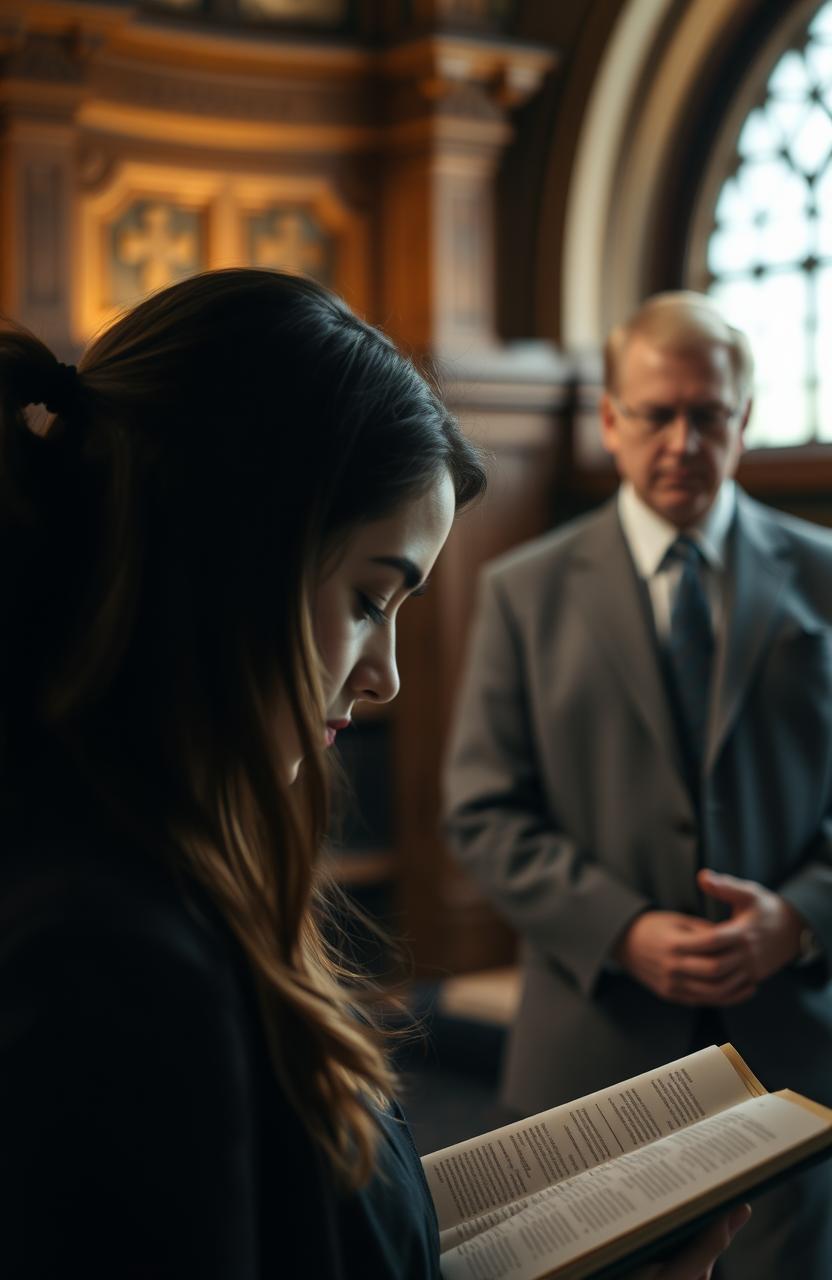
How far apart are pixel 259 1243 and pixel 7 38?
3.91 metres

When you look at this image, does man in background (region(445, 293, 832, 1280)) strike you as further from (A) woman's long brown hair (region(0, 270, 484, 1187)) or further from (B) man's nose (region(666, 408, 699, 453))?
(A) woman's long brown hair (region(0, 270, 484, 1187))

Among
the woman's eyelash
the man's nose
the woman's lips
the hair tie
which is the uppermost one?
the hair tie

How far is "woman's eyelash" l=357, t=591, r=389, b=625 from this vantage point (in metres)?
1.07

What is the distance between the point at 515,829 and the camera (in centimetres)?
236

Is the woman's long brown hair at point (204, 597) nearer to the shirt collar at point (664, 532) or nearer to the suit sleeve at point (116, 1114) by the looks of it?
the suit sleeve at point (116, 1114)

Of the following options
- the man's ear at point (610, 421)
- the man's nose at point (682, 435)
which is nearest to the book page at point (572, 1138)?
the man's nose at point (682, 435)

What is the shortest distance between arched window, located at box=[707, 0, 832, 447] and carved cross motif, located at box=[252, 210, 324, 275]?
1345mm

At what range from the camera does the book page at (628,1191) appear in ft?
3.49

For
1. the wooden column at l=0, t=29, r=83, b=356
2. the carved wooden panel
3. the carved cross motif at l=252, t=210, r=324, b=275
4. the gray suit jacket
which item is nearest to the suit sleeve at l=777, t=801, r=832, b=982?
the gray suit jacket

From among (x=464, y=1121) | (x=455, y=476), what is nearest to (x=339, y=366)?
(x=455, y=476)

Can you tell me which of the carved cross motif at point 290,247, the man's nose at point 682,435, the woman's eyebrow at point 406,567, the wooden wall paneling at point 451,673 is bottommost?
the wooden wall paneling at point 451,673

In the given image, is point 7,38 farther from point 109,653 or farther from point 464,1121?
point 109,653

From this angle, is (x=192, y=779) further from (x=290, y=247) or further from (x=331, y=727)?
(x=290, y=247)

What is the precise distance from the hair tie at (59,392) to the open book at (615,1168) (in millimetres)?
709
